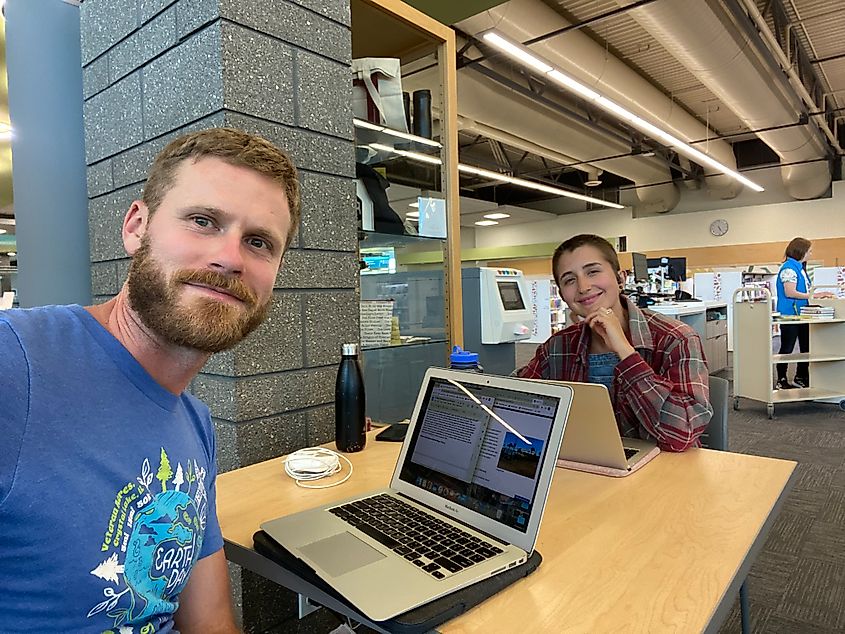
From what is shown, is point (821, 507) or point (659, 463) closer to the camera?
point (659, 463)

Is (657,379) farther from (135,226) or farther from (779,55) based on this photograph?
(779,55)

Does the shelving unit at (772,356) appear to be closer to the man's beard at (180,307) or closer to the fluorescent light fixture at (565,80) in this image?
the fluorescent light fixture at (565,80)

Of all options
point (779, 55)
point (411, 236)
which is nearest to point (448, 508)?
point (411, 236)

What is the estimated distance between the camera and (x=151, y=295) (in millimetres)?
798

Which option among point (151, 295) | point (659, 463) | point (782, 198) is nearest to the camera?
point (151, 295)

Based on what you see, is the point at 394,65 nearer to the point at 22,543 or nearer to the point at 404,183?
the point at 404,183

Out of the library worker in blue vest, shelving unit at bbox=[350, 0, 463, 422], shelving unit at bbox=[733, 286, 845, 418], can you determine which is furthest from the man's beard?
the library worker in blue vest

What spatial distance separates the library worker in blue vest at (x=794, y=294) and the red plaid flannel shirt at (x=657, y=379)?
500 centimetres

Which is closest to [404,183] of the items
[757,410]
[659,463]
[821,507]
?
[659,463]

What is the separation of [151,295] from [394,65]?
1.55 meters

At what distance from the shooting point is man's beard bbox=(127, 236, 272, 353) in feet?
2.62

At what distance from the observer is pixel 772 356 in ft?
16.5

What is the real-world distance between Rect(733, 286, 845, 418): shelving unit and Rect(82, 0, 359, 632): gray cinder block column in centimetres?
464

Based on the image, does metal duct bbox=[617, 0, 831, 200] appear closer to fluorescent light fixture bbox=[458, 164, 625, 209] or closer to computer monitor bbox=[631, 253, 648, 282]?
computer monitor bbox=[631, 253, 648, 282]
